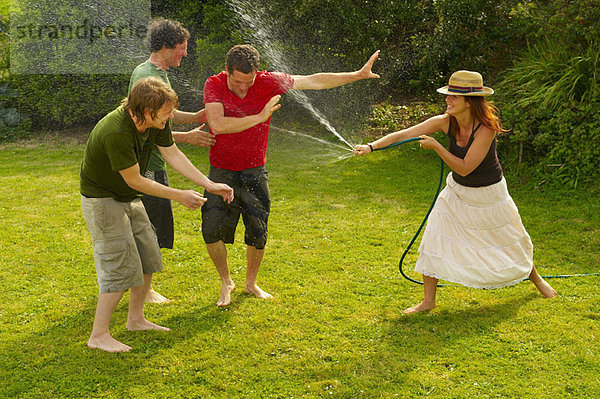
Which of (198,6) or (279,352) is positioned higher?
(198,6)

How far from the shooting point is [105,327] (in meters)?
3.90

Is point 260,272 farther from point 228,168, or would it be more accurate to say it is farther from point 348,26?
point 348,26

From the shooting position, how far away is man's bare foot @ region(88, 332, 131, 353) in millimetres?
3875

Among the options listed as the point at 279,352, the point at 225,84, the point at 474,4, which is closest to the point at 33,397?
the point at 279,352

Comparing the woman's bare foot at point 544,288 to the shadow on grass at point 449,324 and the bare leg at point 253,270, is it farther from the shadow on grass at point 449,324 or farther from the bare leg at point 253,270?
the bare leg at point 253,270

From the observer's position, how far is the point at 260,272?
17.4 ft

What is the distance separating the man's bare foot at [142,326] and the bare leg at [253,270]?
81cm

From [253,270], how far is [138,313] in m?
0.98

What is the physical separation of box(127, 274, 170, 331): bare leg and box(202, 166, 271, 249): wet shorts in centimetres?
64

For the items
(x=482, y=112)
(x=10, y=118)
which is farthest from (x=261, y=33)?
(x=482, y=112)

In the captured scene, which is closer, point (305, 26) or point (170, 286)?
point (170, 286)

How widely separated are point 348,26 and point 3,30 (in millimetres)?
7149

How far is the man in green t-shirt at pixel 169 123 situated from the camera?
4242 millimetres

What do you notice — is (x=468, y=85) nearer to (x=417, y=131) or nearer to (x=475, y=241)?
(x=417, y=131)
